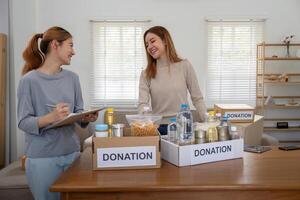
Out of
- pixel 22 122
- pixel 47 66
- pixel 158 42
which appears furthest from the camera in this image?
pixel 158 42

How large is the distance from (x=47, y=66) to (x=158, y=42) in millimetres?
794

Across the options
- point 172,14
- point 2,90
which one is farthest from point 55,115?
point 172,14

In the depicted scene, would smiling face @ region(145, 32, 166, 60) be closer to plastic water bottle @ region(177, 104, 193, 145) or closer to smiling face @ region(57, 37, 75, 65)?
smiling face @ region(57, 37, 75, 65)

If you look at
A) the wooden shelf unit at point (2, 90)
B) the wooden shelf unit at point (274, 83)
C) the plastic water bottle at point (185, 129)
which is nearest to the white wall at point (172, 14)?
the wooden shelf unit at point (274, 83)

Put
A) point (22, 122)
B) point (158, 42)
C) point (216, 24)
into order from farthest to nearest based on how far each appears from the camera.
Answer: point (216, 24), point (158, 42), point (22, 122)

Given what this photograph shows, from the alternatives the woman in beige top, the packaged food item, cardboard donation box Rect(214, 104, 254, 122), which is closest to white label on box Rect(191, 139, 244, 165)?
the packaged food item

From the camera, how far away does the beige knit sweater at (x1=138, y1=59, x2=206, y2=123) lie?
7.95 feet

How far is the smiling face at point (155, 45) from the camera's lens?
2361 mm

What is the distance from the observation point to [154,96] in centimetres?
246

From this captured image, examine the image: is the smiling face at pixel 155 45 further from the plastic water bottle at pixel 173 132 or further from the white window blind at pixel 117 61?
the white window blind at pixel 117 61

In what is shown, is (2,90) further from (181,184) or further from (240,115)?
(181,184)

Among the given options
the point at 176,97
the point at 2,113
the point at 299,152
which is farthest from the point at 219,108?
the point at 2,113

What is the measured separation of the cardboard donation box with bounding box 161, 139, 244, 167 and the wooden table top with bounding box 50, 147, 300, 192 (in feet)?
0.10

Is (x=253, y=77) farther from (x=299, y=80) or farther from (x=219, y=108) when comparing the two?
(x=219, y=108)
